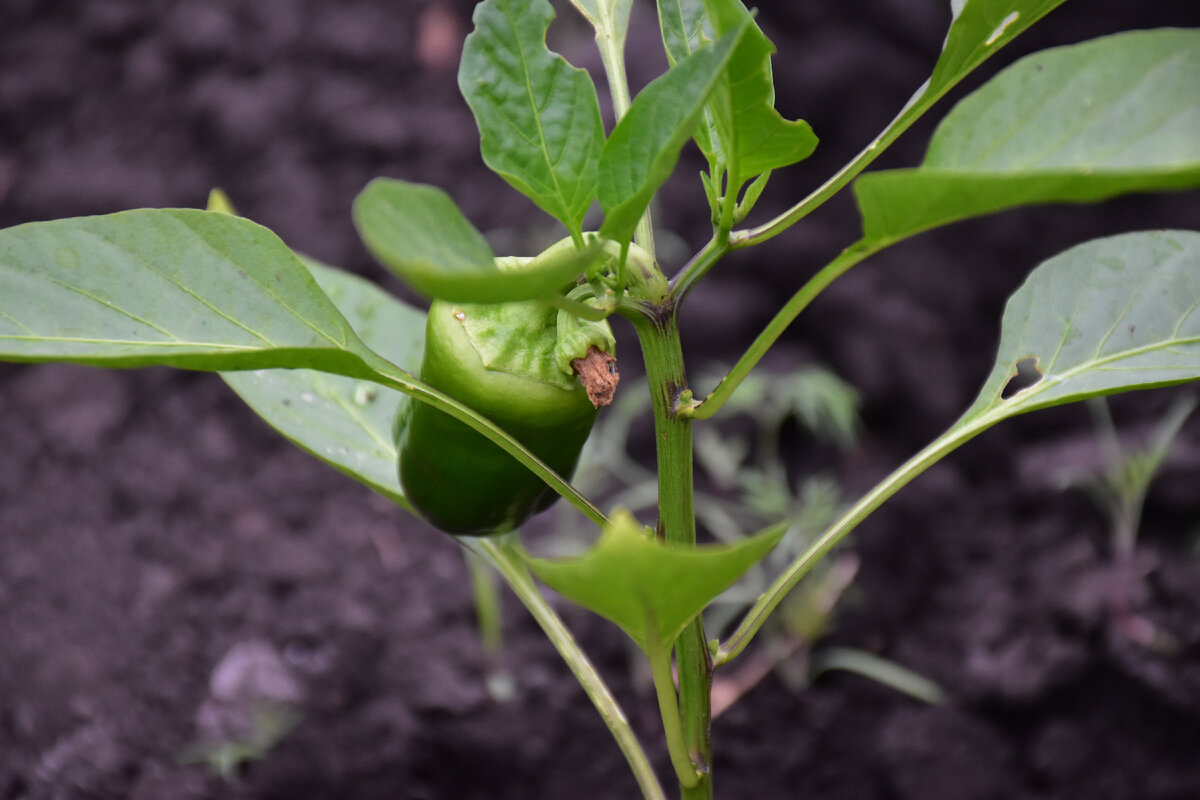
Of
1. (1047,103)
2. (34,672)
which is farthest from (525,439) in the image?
(34,672)

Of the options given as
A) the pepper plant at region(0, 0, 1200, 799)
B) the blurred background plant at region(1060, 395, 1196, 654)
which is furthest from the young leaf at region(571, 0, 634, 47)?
the blurred background plant at region(1060, 395, 1196, 654)

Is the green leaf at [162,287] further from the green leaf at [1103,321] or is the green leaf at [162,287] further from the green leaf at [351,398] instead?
the green leaf at [1103,321]

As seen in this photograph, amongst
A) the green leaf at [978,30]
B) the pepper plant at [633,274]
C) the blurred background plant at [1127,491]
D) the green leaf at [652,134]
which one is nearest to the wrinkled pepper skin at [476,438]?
the pepper plant at [633,274]

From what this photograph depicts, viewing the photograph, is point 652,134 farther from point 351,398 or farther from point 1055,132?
point 351,398

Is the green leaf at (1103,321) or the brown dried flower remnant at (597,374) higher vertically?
the green leaf at (1103,321)

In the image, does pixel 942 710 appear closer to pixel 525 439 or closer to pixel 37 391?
pixel 525 439

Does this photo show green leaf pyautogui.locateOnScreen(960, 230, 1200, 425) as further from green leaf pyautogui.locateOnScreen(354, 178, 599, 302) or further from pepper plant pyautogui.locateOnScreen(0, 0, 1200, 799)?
green leaf pyautogui.locateOnScreen(354, 178, 599, 302)
